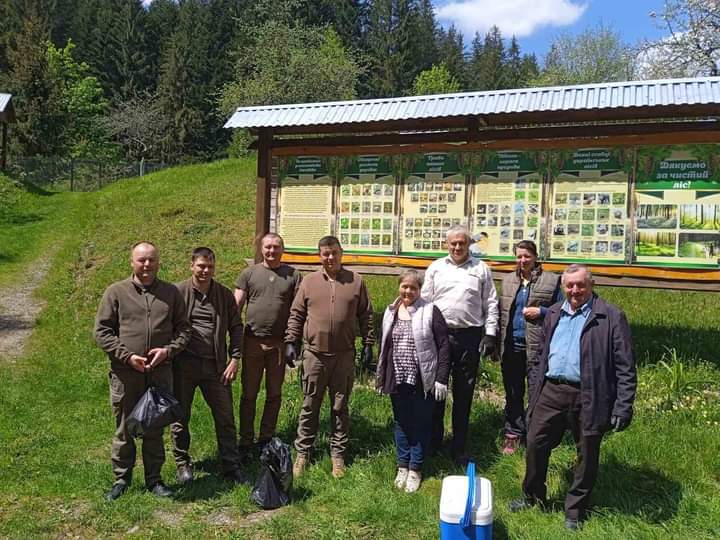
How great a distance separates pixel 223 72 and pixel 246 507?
51.9 meters

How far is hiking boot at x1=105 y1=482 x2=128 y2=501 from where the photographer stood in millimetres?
4573

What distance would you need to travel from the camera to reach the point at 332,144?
727 cm

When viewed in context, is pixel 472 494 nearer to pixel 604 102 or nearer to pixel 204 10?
pixel 604 102

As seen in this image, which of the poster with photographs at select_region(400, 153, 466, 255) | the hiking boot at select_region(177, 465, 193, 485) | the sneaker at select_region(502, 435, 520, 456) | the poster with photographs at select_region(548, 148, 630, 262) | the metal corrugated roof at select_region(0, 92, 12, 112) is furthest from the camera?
the metal corrugated roof at select_region(0, 92, 12, 112)

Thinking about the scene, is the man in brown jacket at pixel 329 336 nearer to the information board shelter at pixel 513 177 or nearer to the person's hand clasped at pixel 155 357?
the person's hand clasped at pixel 155 357

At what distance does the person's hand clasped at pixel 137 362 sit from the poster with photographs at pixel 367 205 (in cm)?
325

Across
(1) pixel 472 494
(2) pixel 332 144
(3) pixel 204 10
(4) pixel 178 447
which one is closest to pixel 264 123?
(2) pixel 332 144

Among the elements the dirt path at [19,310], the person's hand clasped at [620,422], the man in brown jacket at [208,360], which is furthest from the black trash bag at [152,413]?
the dirt path at [19,310]

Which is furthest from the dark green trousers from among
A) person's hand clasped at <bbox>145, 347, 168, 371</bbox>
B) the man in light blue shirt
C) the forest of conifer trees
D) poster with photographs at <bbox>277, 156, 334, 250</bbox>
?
the forest of conifer trees

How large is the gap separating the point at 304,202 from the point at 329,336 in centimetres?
285

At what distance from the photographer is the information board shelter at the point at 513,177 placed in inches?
235

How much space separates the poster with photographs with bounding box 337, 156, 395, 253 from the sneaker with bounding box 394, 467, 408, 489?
279cm

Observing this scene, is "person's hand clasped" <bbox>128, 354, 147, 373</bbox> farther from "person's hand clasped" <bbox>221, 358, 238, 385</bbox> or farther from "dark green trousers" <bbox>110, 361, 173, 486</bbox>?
"person's hand clasped" <bbox>221, 358, 238, 385</bbox>

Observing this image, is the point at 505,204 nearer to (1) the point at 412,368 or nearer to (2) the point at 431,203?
(2) the point at 431,203
